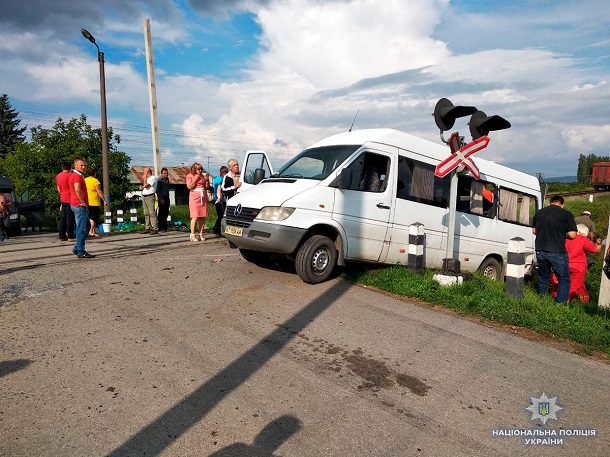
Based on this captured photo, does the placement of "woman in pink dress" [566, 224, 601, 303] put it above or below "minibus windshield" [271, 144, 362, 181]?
below

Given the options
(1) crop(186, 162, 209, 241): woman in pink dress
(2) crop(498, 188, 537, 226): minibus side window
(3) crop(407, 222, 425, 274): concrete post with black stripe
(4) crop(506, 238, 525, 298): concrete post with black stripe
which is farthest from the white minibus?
(1) crop(186, 162, 209, 241): woman in pink dress

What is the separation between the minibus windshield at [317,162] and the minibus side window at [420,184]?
100cm

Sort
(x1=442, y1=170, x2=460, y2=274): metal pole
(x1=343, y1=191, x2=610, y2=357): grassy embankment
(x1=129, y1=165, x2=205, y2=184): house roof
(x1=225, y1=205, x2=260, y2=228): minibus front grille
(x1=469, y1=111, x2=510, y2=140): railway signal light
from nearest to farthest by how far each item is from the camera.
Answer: (x1=343, y1=191, x2=610, y2=357): grassy embankment → (x1=225, y1=205, x2=260, y2=228): minibus front grille → (x1=469, y1=111, x2=510, y2=140): railway signal light → (x1=442, y1=170, x2=460, y2=274): metal pole → (x1=129, y1=165, x2=205, y2=184): house roof

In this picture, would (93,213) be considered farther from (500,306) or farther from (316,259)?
(500,306)

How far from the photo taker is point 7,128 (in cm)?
6272

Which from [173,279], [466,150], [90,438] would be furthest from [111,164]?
[90,438]

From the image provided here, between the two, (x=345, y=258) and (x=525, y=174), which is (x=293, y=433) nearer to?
(x=345, y=258)

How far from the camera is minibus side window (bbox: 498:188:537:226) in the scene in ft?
30.1

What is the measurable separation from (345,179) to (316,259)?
1.26 m

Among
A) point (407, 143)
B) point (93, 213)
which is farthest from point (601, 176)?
point (93, 213)

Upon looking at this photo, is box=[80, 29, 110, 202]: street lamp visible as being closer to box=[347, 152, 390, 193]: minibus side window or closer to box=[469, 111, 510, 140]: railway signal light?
box=[347, 152, 390, 193]: minibus side window

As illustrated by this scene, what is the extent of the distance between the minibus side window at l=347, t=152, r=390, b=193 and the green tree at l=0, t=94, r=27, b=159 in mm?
68824

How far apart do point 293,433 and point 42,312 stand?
12.2 feet

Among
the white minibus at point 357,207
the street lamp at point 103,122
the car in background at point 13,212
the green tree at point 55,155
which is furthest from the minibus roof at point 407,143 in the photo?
the green tree at point 55,155
